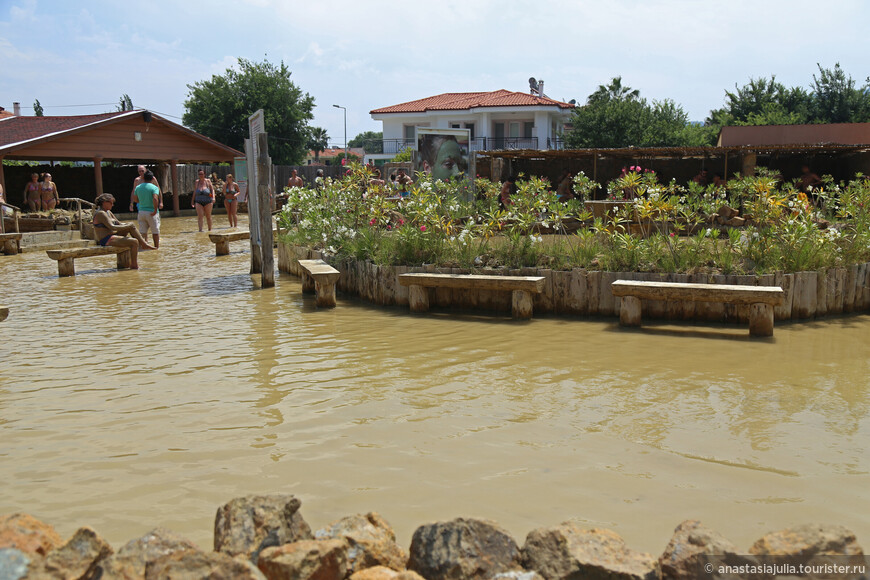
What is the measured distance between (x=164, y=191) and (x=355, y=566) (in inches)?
1176

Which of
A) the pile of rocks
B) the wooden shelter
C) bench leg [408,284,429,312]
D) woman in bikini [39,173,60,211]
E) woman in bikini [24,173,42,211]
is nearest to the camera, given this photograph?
the pile of rocks

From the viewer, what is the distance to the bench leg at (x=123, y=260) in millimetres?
13094

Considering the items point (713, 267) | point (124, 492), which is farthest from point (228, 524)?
point (713, 267)

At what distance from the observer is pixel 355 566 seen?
268 cm

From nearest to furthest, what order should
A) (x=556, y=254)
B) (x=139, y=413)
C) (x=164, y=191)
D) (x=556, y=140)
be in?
1. (x=139, y=413)
2. (x=556, y=254)
3. (x=164, y=191)
4. (x=556, y=140)

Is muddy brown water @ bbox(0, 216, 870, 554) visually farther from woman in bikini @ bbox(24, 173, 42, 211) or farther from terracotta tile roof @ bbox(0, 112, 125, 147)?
terracotta tile roof @ bbox(0, 112, 125, 147)

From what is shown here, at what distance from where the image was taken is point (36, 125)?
25.6 meters

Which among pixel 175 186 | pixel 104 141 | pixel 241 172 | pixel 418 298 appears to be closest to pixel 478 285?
pixel 418 298

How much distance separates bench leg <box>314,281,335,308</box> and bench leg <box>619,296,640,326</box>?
3525 mm

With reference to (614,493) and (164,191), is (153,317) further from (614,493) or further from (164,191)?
(164,191)

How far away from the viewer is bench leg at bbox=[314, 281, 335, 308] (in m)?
9.00

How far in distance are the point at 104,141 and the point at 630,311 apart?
2343cm

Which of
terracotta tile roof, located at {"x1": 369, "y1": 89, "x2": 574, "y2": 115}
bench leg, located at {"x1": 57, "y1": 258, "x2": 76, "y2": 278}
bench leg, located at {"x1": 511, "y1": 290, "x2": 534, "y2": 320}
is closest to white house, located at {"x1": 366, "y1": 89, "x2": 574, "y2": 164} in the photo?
terracotta tile roof, located at {"x1": 369, "y1": 89, "x2": 574, "y2": 115}

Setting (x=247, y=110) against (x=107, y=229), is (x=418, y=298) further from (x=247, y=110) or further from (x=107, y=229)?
(x=247, y=110)
